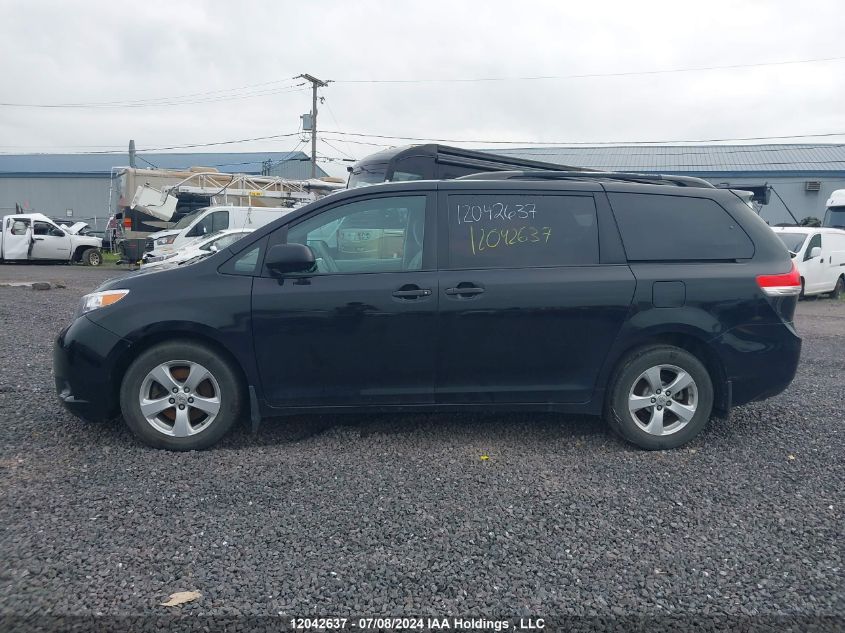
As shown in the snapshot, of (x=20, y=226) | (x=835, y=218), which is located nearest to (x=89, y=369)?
(x=835, y=218)

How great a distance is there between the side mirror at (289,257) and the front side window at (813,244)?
13998 millimetres

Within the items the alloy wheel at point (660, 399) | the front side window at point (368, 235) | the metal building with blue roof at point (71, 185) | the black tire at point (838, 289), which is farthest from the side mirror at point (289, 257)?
the metal building with blue roof at point (71, 185)

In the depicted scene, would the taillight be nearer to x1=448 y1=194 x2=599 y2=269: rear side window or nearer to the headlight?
x1=448 y1=194 x2=599 y2=269: rear side window

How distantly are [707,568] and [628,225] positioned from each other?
240 centimetres

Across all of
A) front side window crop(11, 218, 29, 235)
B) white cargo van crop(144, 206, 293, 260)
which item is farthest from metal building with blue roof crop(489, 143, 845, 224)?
front side window crop(11, 218, 29, 235)

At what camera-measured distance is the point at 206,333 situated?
4.59 meters

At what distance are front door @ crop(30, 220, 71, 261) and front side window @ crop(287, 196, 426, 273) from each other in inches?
851

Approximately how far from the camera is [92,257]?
2403cm

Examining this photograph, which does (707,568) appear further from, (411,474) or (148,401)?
(148,401)

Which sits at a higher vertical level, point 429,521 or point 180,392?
point 180,392

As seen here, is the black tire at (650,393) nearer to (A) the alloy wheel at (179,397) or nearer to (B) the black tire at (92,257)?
(A) the alloy wheel at (179,397)

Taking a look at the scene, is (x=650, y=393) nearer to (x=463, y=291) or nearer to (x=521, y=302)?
(x=521, y=302)

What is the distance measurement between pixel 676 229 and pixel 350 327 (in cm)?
230

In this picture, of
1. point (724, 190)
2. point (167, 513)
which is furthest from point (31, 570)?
point (724, 190)
